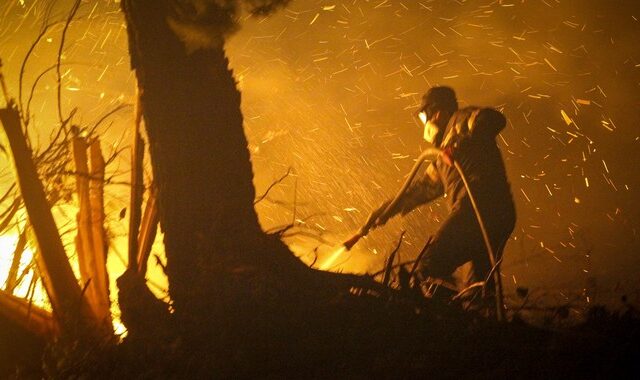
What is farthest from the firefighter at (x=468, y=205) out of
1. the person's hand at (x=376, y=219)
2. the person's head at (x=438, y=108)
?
the person's head at (x=438, y=108)

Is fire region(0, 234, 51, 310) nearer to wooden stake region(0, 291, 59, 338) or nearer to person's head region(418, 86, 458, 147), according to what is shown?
wooden stake region(0, 291, 59, 338)

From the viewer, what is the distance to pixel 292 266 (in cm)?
368

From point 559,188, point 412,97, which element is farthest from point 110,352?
point 559,188

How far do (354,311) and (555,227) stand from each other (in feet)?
54.2

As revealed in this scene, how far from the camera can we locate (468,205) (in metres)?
5.15

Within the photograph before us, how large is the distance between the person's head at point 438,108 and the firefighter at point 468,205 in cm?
12

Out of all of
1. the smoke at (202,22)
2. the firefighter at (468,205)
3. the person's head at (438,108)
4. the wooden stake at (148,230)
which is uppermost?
the smoke at (202,22)

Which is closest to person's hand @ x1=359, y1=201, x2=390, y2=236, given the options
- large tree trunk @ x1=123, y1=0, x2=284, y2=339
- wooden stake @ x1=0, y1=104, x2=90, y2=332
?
large tree trunk @ x1=123, y1=0, x2=284, y2=339

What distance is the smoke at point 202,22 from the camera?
3578 mm

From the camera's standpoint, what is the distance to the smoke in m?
3.58

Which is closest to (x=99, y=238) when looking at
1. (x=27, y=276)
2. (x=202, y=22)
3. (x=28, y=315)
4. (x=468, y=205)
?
(x=28, y=315)

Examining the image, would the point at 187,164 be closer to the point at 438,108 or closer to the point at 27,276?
the point at 438,108

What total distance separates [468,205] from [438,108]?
46.2 inches

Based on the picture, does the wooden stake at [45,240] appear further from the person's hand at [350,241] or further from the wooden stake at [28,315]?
the person's hand at [350,241]
